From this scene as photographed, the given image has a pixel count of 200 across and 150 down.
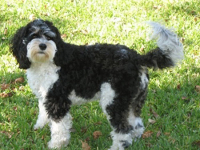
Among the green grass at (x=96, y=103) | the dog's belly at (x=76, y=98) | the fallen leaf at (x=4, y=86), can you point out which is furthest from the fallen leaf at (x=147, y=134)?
the fallen leaf at (x=4, y=86)

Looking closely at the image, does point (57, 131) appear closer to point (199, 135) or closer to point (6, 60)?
point (199, 135)

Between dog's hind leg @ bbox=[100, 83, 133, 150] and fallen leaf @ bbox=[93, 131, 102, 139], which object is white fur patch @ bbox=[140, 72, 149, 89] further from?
fallen leaf @ bbox=[93, 131, 102, 139]

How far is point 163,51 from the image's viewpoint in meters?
3.92

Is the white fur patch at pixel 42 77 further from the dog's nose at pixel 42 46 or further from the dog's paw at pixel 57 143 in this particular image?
the dog's paw at pixel 57 143

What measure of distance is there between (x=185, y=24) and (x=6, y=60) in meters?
4.03

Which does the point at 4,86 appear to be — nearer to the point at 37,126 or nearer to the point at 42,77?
the point at 37,126

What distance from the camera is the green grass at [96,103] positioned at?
454 centimetres

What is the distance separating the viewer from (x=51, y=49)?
3.90 metres


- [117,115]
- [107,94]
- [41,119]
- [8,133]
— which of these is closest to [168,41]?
[107,94]

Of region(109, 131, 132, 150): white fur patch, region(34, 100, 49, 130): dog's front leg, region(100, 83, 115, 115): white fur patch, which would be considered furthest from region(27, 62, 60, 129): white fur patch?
region(109, 131, 132, 150): white fur patch

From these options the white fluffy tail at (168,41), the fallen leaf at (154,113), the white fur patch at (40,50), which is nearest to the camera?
the white fluffy tail at (168,41)

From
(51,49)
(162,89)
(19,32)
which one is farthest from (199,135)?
(19,32)

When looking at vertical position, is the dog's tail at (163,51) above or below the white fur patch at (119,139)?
above

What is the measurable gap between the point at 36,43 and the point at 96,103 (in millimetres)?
1848
